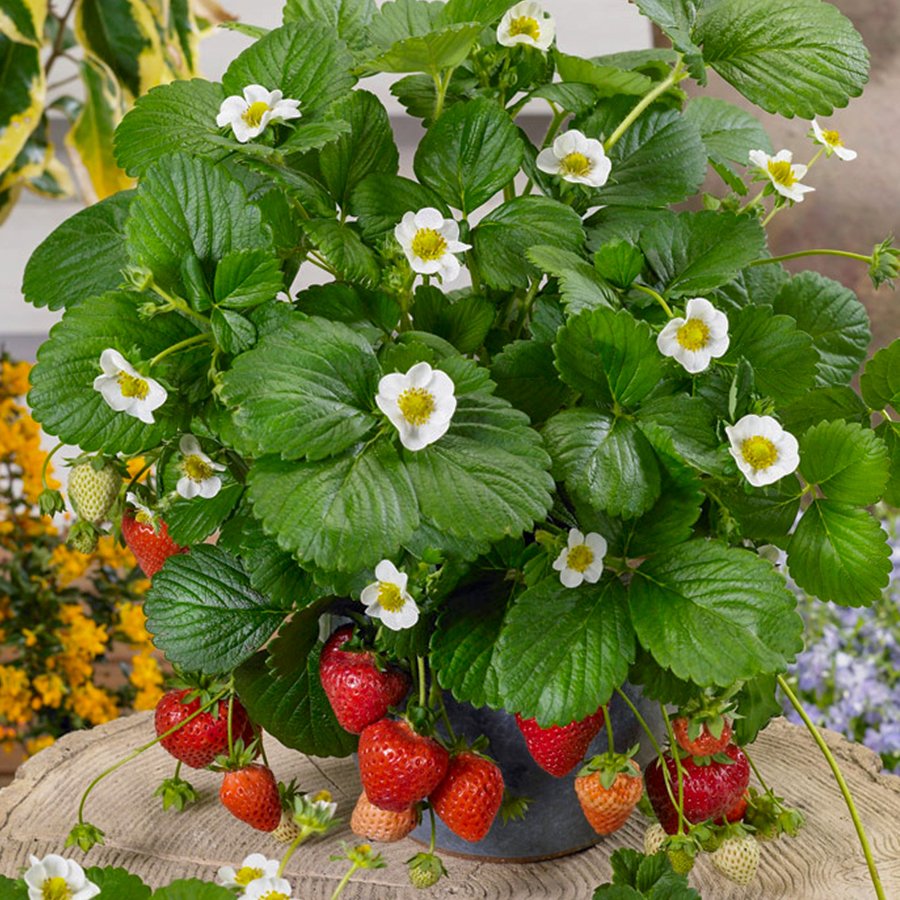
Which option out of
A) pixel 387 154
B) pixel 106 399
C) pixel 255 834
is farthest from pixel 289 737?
pixel 387 154

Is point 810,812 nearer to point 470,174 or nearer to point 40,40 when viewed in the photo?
point 470,174

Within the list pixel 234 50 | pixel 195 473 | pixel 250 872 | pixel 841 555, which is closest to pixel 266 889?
pixel 250 872

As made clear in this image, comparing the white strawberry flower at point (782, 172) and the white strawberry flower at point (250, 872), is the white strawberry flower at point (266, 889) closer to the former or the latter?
the white strawberry flower at point (250, 872)

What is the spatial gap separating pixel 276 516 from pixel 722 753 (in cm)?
33

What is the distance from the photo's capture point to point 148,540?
2.68ft

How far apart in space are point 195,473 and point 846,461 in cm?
37

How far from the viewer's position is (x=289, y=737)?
0.79 metres

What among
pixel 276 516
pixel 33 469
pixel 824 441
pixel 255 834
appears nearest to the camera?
pixel 276 516

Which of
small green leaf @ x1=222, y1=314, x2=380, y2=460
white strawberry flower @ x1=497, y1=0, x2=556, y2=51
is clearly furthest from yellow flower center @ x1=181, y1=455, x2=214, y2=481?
white strawberry flower @ x1=497, y1=0, x2=556, y2=51

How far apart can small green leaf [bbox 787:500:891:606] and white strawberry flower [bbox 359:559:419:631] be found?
22cm

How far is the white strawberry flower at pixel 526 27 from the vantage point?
2.49ft

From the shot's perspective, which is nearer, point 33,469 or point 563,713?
point 563,713

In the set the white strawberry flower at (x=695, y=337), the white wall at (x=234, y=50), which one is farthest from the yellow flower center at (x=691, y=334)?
the white wall at (x=234, y=50)

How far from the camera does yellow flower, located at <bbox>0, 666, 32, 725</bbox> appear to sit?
1.66m
